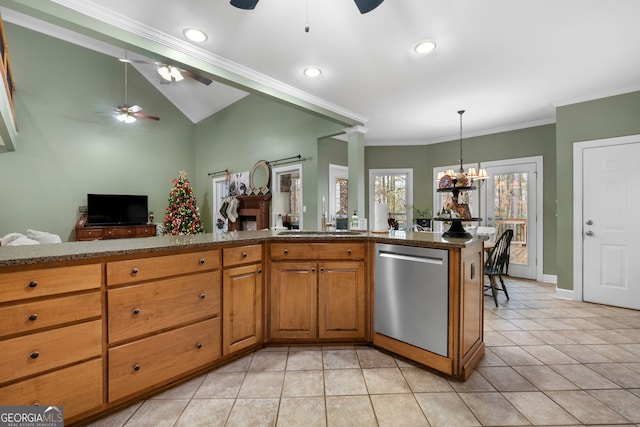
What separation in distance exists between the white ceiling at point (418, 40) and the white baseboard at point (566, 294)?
255 cm

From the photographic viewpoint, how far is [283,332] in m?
2.37

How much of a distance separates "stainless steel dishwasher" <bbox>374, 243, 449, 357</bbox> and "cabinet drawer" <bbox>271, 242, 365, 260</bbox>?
0.29 metres

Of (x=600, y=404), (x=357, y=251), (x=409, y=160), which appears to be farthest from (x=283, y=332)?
(x=409, y=160)

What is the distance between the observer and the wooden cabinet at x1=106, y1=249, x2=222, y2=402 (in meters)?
1.55

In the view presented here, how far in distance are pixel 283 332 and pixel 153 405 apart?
99 centimetres

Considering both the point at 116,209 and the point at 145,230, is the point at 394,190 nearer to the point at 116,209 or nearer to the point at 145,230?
the point at 145,230

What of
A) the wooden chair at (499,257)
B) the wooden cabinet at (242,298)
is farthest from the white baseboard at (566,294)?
the wooden cabinet at (242,298)

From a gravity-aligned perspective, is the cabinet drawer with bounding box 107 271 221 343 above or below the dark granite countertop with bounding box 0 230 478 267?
below

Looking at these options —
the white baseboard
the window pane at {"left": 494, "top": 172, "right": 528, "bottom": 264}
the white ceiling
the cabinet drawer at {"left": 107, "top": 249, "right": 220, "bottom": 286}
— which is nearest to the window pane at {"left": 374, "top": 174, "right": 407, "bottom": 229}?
the window pane at {"left": 494, "top": 172, "right": 528, "bottom": 264}

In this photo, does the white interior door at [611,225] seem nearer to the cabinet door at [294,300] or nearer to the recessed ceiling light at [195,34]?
the cabinet door at [294,300]

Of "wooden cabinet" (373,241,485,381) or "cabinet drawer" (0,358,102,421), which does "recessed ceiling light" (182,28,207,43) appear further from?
"wooden cabinet" (373,241,485,381)

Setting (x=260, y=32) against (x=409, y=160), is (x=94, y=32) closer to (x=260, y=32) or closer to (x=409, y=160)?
(x=260, y=32)

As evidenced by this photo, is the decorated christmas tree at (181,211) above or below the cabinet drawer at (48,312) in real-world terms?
above

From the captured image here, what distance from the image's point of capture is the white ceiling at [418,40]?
208 centimetres
